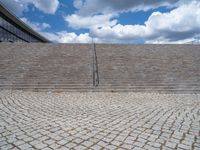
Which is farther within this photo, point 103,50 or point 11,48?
point 103,50

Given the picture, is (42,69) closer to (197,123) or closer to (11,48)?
(11,48)

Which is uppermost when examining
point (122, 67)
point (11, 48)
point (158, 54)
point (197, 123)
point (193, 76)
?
point (11, 48)

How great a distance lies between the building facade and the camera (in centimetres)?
2534

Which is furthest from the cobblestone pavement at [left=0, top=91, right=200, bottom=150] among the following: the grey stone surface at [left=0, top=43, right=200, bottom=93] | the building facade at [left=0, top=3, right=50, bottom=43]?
the building facade at [left=0, top=3, right=50, bottom=43]

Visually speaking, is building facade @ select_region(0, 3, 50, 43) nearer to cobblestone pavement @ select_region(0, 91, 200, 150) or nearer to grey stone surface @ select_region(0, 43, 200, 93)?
grey stone surface @ select_region(0, 43, 200, 93)

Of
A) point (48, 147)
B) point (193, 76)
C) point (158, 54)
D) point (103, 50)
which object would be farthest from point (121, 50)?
point (48, 147)

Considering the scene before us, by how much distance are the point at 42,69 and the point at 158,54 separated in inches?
448

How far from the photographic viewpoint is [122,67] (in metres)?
13.8

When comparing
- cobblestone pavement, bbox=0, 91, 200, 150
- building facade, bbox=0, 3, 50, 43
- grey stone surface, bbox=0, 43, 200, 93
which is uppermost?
building facade, bbox=0, 3, 50, 43

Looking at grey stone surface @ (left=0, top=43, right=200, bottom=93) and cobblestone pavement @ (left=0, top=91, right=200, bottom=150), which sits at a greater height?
grey stone surface @ (left=0, top=43, right=200, bottom=93)

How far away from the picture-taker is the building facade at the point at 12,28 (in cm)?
2534

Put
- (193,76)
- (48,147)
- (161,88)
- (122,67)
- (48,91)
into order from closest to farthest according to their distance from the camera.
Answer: (48,147) → (48,91) → (161,88) → (193,76) → (122,67)

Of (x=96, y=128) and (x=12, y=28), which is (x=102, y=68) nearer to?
(x=96, y=128)

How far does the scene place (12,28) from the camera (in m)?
28.8
